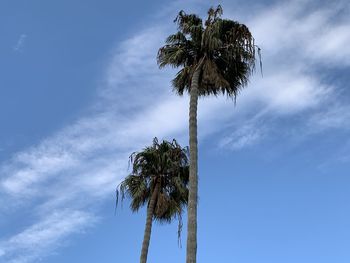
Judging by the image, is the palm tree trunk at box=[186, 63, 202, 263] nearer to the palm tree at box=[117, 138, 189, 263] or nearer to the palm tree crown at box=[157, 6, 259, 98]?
the palm tree crown at box=[157, 6, 259, 98]

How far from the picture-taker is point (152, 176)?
106 feet

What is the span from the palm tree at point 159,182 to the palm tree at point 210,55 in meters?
8.09

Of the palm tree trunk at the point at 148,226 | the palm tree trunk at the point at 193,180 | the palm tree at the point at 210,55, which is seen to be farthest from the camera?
the palm tree trunk at the point at 148,226

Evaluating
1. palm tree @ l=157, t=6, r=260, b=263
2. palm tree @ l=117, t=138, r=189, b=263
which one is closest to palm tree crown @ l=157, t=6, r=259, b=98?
palm tree @ l=157, t=6, r=260, b=263

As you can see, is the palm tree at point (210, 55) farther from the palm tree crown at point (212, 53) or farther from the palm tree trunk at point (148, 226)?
the palm tree trunk at point (148, 226)

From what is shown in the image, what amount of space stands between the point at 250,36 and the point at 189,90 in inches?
147

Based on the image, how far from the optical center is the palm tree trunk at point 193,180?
61.2ft

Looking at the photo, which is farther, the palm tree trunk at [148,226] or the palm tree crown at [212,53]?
the palm tree trunk at [148,226]

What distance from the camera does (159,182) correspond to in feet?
106

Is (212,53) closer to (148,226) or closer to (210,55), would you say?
(210,55)

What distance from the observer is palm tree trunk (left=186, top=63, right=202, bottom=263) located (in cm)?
1866

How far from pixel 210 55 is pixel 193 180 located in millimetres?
6257

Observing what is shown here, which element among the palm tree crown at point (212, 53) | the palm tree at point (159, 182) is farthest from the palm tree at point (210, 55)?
the palm tree at point (159, 182)

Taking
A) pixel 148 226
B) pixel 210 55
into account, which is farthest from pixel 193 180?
pixel 148 226
